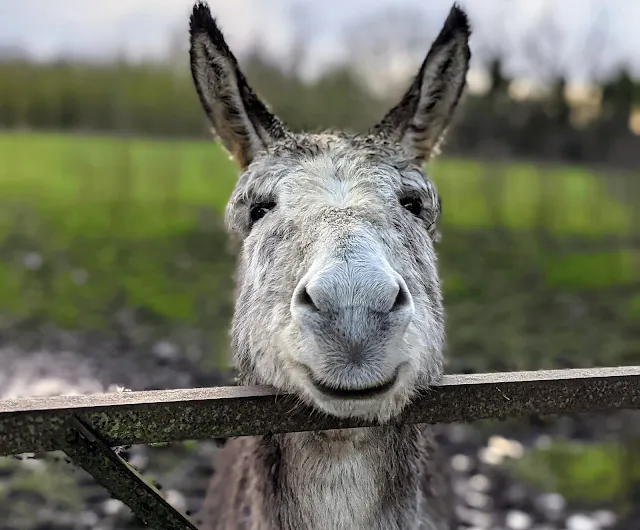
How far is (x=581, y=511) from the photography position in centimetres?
595

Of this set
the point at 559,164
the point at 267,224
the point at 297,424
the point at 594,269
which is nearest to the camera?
the point at 297,424

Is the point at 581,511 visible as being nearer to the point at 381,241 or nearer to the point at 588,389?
the point at 588,389

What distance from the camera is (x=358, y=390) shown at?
2039mm

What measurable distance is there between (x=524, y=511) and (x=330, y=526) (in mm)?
4028

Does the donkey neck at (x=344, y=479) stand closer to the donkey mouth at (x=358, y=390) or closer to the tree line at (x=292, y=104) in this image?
the donkey mouth at (x=358, y=390)

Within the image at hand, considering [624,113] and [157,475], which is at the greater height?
[624,113]

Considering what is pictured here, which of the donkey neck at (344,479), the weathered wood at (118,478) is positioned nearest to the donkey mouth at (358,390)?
the donkey neck at (344,479)

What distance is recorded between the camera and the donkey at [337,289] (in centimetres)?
203

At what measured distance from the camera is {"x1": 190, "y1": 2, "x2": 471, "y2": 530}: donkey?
203 centimetres

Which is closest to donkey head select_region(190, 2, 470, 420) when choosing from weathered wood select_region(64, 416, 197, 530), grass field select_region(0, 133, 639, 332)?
weathered wood select_region(64, 416, 197, 530)

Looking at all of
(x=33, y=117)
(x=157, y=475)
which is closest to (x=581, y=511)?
(x=157, y=475)

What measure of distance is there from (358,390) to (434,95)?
6.65 ft

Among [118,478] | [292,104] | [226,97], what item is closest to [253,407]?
[118,478]

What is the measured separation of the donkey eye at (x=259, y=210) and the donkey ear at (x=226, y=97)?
0.45m
